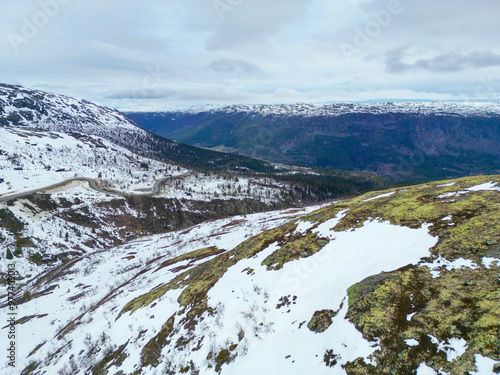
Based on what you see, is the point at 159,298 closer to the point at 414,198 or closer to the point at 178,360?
the point at 178,360

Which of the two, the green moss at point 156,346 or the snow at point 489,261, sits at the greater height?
the snow at point 489,261

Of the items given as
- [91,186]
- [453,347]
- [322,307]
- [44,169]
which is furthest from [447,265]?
[44,169]

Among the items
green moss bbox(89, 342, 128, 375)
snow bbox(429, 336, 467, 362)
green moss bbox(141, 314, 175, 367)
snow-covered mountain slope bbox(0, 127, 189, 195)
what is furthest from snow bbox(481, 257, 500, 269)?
snow-covered mountain slope bbox(0, 127, 189, 195)

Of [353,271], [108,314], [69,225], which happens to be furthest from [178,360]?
[69,225]

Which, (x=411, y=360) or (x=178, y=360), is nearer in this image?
(x=411, y=360)

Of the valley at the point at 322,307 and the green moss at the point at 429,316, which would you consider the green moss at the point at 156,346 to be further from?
the green moss at the point at 429,316

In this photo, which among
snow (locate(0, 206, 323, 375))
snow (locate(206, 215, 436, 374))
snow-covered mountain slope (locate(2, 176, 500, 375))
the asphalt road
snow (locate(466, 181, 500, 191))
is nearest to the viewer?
snow-covered mountain slope (locate(2, 176, 500, 375))

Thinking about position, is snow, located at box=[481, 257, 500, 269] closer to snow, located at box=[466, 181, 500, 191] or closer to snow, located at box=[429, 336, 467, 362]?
snow, located at box=[429, 336, 467, 362]

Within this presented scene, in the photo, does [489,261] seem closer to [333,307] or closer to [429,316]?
[429,316]

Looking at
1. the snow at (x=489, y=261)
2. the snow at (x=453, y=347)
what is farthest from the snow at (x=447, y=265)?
the snow at (x=453, y=347)
